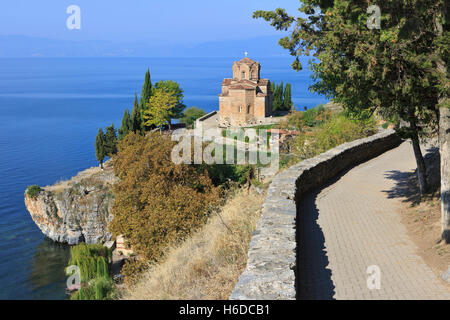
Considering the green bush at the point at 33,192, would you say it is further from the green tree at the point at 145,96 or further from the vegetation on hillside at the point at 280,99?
the vegetation on hillside at the point at 280,99

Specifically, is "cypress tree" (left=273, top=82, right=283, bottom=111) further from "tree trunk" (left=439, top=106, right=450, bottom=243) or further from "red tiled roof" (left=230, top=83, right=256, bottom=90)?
"tree trunk" (left=439, top=106, right=450, bottom=243)

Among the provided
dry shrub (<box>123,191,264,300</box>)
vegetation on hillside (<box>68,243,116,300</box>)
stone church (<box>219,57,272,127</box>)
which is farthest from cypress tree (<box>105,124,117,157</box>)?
dry shrub (<box>123,191,264,300</box>)

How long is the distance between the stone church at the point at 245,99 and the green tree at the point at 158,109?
6.72 meters

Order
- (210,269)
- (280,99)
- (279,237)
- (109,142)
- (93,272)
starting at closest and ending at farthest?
(279,237) < (210,269) < (93,272) < (109,142) < (280,99)

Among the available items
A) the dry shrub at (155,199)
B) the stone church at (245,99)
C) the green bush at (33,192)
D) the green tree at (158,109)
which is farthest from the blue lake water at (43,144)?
the stone church at (245,99)

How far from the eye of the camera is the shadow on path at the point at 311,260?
5898 mm

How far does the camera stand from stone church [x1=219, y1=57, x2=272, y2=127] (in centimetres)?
5331

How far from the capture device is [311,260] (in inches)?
276

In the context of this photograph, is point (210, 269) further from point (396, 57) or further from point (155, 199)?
point (155, 199)

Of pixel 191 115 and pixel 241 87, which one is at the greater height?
pixel 241 87

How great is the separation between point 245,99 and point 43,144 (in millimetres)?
44242

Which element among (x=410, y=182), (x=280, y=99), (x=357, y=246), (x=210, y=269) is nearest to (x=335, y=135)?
(x=410, y=182)

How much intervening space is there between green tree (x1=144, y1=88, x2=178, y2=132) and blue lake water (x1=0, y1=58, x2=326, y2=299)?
17.2 metres
